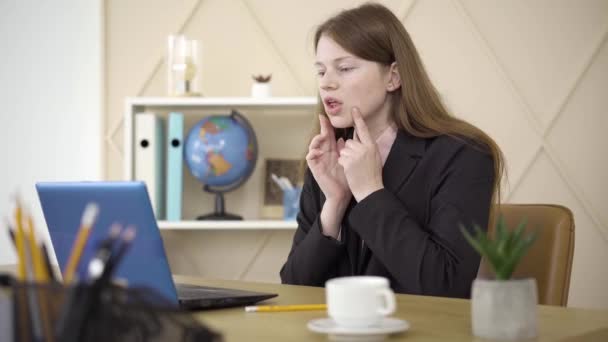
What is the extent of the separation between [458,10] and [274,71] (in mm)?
691

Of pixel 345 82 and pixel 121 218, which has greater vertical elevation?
pixel 345 82

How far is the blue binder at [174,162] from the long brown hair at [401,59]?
1237 mm

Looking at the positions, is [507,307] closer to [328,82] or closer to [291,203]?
[328,82]

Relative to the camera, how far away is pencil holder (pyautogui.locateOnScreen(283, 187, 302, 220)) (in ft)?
9.84

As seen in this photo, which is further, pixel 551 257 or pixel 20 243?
pixel 551 257

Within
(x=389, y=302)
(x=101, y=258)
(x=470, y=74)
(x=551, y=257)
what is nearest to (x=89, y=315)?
(x=101, y=258)

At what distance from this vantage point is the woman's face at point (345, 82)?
5.80 ft

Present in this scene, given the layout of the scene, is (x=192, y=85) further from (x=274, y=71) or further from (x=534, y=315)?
(x=534, y=315)

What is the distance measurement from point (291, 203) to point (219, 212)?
0.85 feet

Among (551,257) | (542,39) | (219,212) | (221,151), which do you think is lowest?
(219,212)

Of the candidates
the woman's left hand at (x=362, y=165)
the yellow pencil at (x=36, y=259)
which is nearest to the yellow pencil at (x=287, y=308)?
the woman's left hand at (x=362, y=165)

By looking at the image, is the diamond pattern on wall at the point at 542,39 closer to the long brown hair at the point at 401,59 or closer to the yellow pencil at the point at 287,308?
the long brown hair at the point at 401,59

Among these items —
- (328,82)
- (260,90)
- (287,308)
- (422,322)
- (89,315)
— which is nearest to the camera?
(89,315)

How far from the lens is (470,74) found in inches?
118
